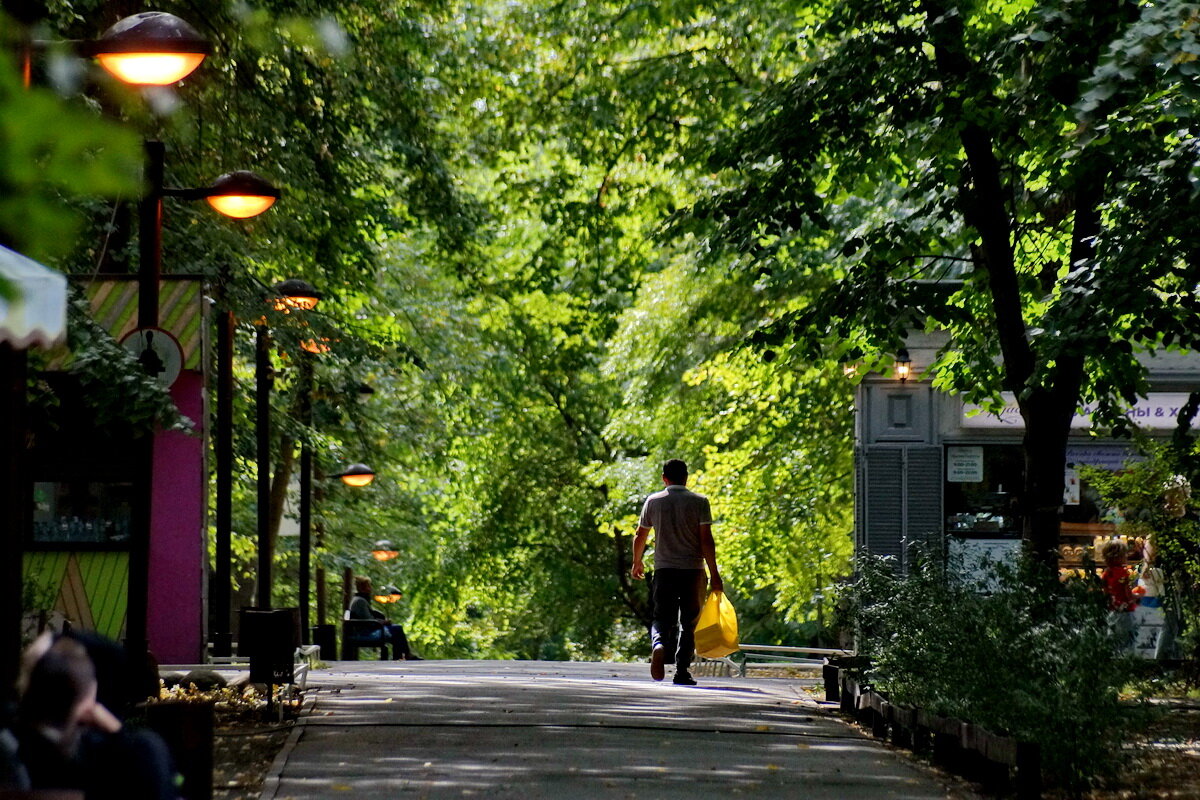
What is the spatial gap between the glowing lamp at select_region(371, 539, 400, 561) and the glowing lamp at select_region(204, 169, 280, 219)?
30.2m

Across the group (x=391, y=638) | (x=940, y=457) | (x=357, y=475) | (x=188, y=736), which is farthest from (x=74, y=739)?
(x=391, y=638)

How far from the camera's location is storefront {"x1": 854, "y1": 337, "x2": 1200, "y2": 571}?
23.7 m

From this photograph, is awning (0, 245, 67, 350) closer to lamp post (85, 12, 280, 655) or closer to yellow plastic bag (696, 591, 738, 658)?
lamp post (85, 12, 280, 655)

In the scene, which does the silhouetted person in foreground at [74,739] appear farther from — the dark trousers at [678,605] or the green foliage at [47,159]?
the dark trousers at [678,605]

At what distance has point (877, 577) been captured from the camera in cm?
1288

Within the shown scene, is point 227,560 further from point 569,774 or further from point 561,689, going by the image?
point 569,774

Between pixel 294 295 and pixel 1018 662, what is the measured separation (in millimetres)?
11109

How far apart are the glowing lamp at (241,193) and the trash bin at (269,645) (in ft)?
9.69

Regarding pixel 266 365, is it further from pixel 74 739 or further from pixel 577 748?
pixel 74 739

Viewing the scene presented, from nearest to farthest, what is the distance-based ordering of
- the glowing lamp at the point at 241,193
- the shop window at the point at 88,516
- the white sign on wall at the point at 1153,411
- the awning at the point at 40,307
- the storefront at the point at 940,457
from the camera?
the awning at the point at 40,307
the glowing lamp at the point at 241,193
the shop window at the point at 88,516
the white sign on wall at the point at 1153,411
the storefront at the point at 940,457

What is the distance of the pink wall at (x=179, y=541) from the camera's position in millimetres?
15992

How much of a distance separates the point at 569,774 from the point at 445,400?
2220 cm

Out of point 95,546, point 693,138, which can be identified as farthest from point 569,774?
point 693,138

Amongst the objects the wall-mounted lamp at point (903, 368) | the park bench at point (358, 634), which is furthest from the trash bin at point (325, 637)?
the wall-mounted lamp at point (903, 368)
